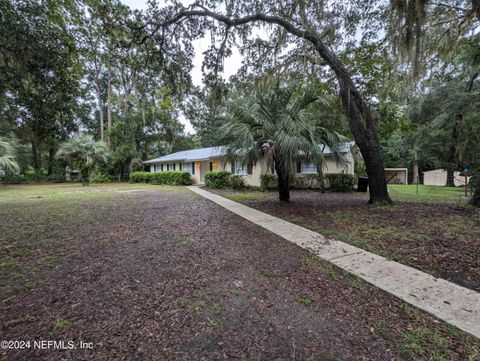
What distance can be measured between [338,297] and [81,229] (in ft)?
19.0

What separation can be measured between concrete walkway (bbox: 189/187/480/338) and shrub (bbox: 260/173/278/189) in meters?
8.65

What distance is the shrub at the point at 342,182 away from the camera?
1215 centimetres

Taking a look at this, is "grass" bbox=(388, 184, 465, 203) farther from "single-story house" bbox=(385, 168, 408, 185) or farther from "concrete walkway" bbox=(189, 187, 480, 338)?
"single-story house" bbox=(385, 168, 408, 185)

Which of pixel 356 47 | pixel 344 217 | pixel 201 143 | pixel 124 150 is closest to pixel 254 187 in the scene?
pixel 344 217

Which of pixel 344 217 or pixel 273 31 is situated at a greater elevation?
pixel 273 31

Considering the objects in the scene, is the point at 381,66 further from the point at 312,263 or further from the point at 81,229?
the point at 81,229

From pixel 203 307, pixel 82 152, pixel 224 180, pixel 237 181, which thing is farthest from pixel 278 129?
pixel 82 152

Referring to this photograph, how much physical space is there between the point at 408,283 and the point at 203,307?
8.74ft

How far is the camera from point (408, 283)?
2682mm

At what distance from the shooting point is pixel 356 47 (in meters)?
7.92

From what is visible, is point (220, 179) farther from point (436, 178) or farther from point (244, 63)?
point (436, 178)

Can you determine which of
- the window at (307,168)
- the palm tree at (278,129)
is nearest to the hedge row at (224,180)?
the window at (307,168)

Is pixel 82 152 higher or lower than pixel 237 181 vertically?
higher

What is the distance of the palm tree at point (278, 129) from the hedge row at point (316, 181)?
5.43 metres
